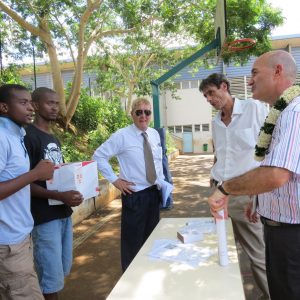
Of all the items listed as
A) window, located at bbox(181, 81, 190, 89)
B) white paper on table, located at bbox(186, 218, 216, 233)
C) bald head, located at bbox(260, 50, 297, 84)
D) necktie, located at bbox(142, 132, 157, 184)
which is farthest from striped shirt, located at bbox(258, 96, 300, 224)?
window, located at bbox(181, 81, 190, 89)

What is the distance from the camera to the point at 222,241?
79.6 inches

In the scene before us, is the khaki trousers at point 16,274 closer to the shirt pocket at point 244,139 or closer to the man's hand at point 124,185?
the man's hand at point 124,185

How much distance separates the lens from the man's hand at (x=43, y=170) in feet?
7.57

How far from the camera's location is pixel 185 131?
81.4 feet

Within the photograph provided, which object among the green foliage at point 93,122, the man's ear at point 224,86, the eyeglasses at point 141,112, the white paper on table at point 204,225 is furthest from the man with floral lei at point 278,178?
the green foliage at point 93,122

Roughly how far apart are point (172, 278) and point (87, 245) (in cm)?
360

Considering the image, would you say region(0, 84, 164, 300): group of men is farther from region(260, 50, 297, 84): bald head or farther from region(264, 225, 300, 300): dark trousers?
region(260, 50, 297, 84): bald head

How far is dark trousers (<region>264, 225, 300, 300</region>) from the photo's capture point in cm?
210

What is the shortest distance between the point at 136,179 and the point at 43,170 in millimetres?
1320

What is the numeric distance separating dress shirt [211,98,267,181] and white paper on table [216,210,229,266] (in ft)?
4.23

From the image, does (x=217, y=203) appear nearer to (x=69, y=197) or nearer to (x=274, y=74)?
(x=274, y=74)

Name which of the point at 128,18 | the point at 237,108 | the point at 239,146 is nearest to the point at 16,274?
the point at 239,146

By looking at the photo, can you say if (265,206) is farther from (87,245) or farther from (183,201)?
(183,201)

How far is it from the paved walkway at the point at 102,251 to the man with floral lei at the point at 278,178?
1.48m
